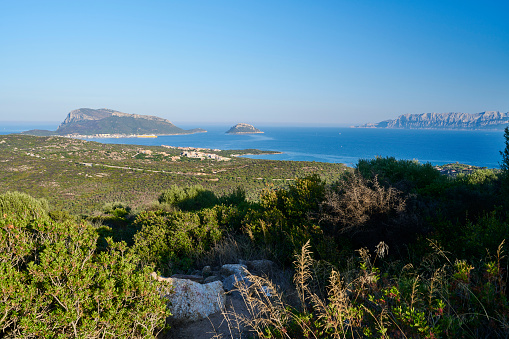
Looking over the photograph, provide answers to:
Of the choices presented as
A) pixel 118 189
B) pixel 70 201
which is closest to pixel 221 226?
pixel 70 201

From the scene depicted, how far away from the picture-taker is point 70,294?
7.82 feet

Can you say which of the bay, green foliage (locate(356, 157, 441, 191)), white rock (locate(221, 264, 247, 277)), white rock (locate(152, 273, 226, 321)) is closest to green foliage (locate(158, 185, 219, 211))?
green foliage (locate(356, 157, 441, 191))

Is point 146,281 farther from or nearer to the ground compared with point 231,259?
farther from the ground

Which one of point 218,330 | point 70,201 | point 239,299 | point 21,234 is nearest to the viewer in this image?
point 21,234

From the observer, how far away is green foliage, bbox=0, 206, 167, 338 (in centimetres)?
220

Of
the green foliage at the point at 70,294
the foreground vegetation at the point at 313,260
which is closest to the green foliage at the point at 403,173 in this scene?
the foreground vegetation at the point at 313,260

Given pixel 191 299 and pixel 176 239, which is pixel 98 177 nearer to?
pixel 176 239

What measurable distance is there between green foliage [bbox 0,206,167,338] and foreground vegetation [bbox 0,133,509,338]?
1 centimetres

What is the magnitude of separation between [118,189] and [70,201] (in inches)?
248

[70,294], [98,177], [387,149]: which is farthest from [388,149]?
[70,294]

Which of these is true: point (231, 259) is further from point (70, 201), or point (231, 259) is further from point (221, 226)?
point (70, 201)

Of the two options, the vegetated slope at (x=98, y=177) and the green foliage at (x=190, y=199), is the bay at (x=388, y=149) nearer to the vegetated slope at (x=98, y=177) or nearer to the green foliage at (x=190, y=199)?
the vegetated slope at (x=98, y=177)

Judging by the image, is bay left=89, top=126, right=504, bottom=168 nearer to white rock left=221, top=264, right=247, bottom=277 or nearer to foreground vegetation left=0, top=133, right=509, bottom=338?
foreground vegetation left=0, top=133, right=509, bottom=338

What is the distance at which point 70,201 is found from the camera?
27.2 metres
